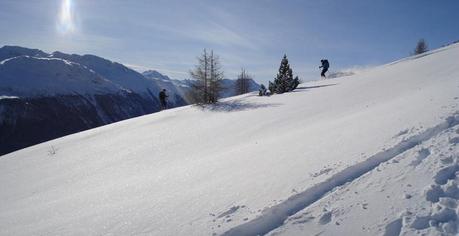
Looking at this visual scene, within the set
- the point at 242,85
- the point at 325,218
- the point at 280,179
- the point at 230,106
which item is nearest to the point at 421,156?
the point at 325,218

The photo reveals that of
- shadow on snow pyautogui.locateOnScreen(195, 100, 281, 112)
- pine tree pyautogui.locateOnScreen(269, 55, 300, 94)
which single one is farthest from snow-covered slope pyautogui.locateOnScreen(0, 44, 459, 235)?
pine tree pyautogui.locateOnScreen(269, 55, 300, 94)

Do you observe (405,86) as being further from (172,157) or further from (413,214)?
(413,214)

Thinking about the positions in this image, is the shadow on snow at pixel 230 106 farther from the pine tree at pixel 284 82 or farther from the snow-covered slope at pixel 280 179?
the snow-covered slope at pixel 280 179

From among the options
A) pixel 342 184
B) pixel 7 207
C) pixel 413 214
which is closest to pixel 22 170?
pixel 7 207

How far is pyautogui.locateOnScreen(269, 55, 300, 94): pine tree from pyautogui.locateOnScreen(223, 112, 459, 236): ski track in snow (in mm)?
15221

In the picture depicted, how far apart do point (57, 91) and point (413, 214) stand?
198 meters

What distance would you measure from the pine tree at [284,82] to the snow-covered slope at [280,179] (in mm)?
8416

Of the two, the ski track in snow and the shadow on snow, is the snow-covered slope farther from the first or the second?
the shadow on snow

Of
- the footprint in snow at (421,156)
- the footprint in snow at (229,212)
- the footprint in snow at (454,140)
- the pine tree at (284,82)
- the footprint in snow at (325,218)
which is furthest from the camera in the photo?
the pine tree at (284,82)

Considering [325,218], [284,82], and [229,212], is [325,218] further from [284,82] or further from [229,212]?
[284,82]

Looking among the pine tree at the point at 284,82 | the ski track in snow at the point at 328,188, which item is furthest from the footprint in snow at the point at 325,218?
the pine tree at the point at 284,82

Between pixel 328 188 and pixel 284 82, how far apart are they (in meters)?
16.8

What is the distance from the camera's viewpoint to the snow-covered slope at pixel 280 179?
4.34m

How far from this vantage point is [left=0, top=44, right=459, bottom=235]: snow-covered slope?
434cm
